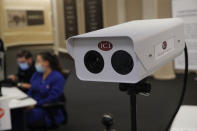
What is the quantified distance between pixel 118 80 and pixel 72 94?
489 cm

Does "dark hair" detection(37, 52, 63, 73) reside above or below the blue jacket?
above

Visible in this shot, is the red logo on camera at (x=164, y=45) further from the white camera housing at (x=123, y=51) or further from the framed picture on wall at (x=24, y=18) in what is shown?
the framed picture on wall at (x=24, y=18)

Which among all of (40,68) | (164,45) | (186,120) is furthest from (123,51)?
(40,68)

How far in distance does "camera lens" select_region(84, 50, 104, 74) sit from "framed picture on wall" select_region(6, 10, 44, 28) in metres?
13.7

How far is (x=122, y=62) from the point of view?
2.93 feet

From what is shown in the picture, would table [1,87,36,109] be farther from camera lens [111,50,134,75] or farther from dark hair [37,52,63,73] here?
camera lens [111,50,134,75]

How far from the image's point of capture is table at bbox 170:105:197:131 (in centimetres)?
130

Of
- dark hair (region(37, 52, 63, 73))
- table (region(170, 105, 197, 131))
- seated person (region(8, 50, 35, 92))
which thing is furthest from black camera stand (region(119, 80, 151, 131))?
seated person (region(8, 50, 35, 92))

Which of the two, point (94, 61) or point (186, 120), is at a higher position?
point (94, 61)

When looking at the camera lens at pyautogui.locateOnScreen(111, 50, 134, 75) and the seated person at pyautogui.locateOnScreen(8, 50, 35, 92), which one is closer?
the camera lens at pyautogui.locateOnScreen(111, 50, 134, 75)

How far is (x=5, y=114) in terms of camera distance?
2521mm

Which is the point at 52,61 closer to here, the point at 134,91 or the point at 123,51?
the point at 134,91

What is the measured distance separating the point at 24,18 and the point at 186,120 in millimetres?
14244

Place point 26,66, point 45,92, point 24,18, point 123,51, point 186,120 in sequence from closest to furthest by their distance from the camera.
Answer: point 123,51
point 186,120
point 45,92
point 26,66
point 24,18
